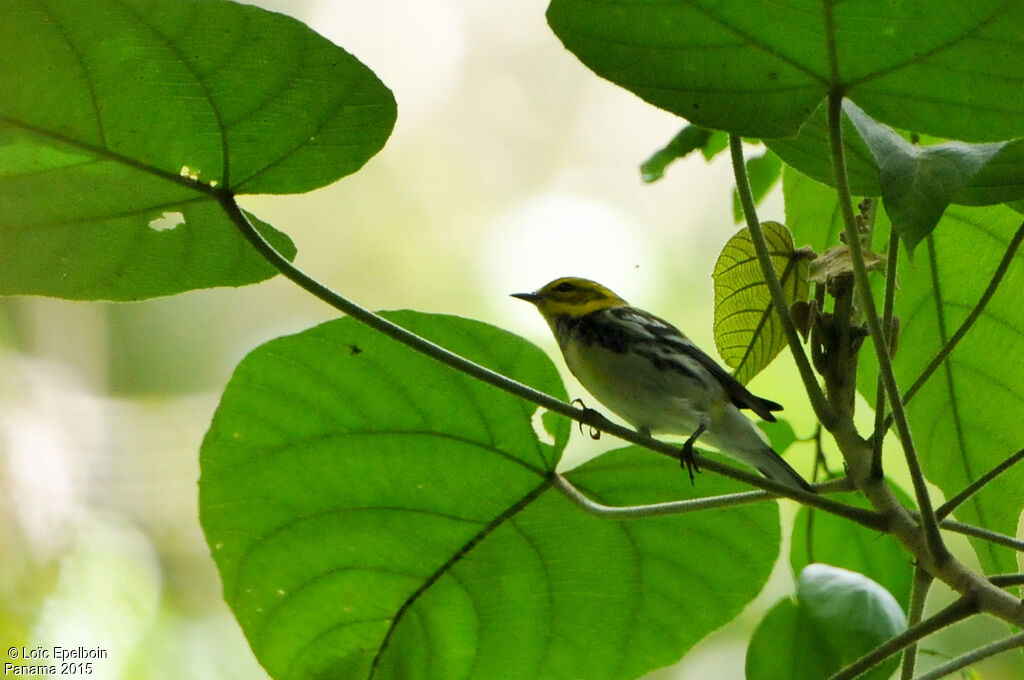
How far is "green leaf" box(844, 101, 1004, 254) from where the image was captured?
0.75 m

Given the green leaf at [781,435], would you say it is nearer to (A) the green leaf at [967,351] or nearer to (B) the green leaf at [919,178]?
(A) the green leaf at [967,351]

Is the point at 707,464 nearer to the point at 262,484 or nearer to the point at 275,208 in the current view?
the point at 262,484

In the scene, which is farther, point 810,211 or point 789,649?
point 810,211

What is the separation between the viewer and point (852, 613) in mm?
1103

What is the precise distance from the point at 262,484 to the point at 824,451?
0.75m

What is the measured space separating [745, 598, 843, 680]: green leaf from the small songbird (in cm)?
59

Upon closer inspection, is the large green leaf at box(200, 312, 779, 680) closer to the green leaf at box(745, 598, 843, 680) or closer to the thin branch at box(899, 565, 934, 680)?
the green leaf at box(745, 598, 843, 680)

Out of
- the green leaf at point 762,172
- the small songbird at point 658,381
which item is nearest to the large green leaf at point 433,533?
the small songbird at point 658,381

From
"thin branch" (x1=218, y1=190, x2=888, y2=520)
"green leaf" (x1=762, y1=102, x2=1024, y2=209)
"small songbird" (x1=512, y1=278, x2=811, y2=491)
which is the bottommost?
"small songbird" (x1=512, y1=278, x2=811, y2=491)

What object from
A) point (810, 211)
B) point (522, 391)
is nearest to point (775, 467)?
point (810, 211)

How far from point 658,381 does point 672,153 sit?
533mm

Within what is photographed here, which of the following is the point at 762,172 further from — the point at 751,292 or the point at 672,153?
the point at 751,292

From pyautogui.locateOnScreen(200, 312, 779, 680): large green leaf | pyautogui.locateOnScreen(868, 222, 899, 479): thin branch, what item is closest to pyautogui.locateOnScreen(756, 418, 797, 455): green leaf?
pyautogui.locateOnScreen(200, 312, 779, 680): large green leaf

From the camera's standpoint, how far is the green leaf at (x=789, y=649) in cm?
118
